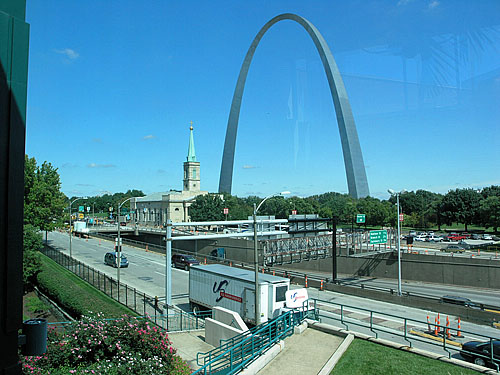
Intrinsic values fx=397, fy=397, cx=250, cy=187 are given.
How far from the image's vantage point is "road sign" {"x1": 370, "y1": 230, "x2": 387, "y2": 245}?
41.3 metres

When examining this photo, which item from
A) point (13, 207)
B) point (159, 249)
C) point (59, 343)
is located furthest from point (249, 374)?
point (159, 249)

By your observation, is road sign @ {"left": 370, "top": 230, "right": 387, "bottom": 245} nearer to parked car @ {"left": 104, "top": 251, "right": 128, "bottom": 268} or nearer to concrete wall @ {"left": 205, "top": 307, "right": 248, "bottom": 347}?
concrete wall @ {"left": 205, "top": 307, "right": 248, "bottom": 347}

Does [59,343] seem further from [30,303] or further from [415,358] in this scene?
[30,303]

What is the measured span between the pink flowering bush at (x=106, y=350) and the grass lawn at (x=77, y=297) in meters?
6.58

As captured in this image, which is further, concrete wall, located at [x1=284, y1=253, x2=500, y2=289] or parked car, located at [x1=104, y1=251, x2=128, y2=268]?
parked car, located at [x1=104, y1=251, x2=128, y2=268]

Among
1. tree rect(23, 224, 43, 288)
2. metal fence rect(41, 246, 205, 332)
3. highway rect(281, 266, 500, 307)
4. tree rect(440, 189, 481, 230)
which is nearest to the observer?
metal fence rect(41, 246, 205, 332)

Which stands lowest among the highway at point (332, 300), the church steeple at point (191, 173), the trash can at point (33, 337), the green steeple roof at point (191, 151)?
Answer: the highway at point (332, 300)

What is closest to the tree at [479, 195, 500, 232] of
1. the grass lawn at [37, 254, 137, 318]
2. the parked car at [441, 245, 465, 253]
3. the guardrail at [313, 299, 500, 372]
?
the parked car at [441, 245, 465, 253]

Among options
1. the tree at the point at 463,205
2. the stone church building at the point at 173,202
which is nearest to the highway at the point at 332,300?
the tree at the point at 463,205

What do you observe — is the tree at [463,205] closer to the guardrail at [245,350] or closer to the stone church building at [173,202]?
the stone church building at [173,202]

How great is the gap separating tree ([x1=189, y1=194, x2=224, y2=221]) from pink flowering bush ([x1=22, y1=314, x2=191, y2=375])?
80.0m

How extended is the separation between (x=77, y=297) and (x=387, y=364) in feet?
73.1

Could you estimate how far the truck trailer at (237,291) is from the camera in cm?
2142

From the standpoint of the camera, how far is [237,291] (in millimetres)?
22734
